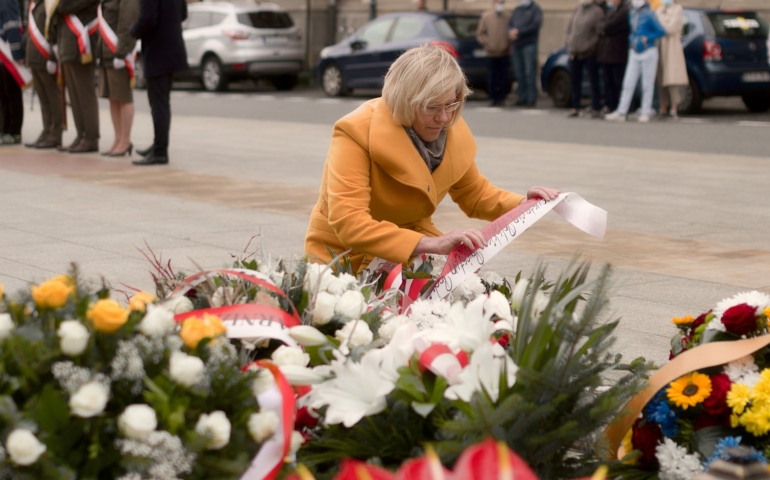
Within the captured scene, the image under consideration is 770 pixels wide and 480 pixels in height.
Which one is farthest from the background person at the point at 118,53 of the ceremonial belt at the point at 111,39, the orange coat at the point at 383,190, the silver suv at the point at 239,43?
the silver suv at the point at 239,43

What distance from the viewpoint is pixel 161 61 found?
1067 cm

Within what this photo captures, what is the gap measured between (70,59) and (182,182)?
8.89 feet

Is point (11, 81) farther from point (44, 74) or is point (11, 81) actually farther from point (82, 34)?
point (82, 34)

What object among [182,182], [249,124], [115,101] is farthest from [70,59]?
[249,124]

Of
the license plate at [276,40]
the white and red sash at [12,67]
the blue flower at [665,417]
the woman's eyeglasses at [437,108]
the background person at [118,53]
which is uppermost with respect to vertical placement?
the woman's eyeglasses at [437,108]

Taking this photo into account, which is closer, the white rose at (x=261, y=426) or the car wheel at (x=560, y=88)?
the white rose at (x=261, y=426)

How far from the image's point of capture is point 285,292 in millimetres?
2971

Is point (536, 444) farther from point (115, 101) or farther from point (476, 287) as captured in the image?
point (115, 101)

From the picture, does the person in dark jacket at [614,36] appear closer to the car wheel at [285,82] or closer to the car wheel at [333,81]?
the car wheel at [333,81]

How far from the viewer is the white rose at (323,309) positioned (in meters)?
2.79

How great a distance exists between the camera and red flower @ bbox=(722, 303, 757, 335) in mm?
2836

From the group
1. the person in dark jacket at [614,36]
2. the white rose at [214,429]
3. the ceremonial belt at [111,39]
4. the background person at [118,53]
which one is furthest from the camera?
the person in dark jacket at [614,36]

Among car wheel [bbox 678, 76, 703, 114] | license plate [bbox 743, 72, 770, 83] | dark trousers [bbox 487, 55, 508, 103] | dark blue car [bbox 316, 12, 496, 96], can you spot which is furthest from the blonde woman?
dark blue car [bbox 316, 12, 496, 96]

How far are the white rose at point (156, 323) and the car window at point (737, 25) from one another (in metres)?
15.4
